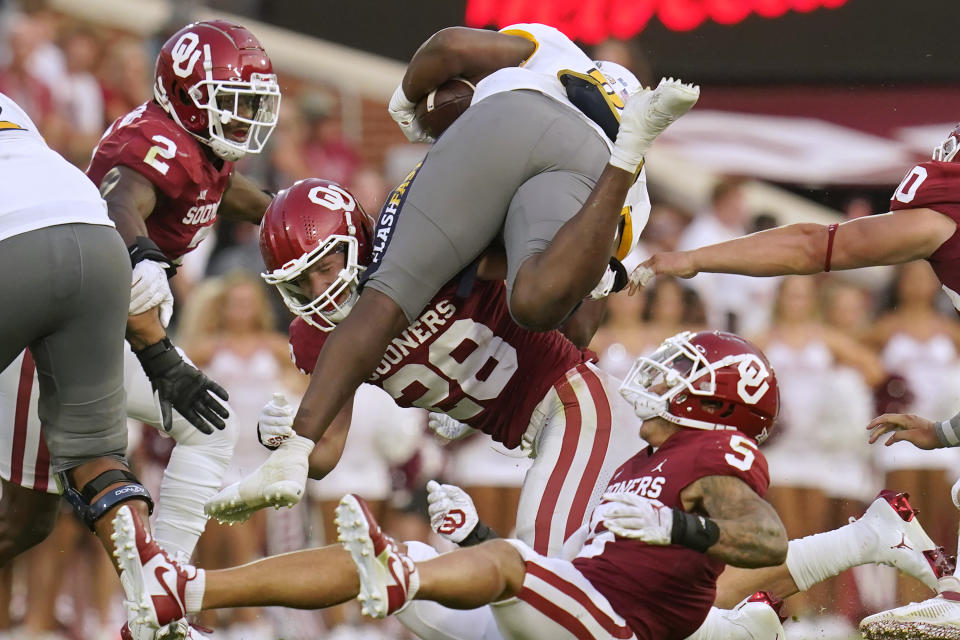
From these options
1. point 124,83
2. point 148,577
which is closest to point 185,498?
A: point 148,577

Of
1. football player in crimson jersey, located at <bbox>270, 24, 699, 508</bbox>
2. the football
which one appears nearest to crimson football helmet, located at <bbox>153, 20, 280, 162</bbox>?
the football

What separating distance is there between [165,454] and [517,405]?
2.87 meters

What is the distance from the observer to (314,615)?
268 inches

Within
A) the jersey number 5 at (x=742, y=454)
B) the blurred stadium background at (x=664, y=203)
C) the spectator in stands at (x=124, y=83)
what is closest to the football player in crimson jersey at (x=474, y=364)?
the jersey number 5 at (x=742, y=454)

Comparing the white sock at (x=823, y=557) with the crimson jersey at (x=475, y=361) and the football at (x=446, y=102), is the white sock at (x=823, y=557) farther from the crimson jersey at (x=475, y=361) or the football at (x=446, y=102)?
the football at (x=446, y=102)

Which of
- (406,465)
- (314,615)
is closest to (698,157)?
(406,465)

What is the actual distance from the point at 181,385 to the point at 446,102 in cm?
120

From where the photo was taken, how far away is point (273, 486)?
3.86 m

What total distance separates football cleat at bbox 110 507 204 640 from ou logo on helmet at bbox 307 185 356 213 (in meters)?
1.21

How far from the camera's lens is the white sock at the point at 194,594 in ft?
11.8

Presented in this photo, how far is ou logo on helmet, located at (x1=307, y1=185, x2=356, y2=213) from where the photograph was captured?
4.43 metres

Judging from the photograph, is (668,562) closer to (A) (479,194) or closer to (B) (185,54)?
(A) (479,194)

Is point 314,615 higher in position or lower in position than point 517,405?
lower

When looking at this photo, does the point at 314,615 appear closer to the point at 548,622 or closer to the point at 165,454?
the point at 165,454
